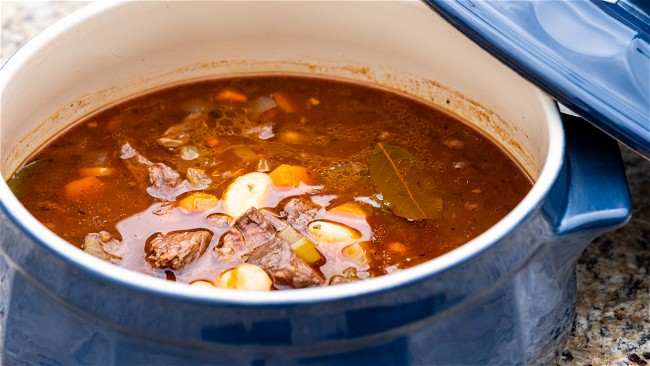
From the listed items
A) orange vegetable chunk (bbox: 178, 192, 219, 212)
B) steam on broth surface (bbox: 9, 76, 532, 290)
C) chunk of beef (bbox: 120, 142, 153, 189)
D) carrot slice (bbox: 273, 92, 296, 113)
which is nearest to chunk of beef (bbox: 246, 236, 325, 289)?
steam on broth surface (bbox: 9, 76, 532, 290)

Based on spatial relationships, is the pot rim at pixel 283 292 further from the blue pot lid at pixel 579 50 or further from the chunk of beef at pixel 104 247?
the chunk of beef at pixel 104 247

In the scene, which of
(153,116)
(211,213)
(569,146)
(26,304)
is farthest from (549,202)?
(153,116)

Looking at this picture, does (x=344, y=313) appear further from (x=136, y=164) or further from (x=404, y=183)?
(x=136, y=164)

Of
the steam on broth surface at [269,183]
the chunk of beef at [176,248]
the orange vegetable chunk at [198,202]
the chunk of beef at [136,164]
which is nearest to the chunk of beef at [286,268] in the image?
the steam on broth surface at [269,183]

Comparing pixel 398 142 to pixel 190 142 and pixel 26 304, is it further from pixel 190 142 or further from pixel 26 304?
pixel 26 304

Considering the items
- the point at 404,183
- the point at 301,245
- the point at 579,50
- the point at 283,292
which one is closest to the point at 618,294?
the point at 404,183

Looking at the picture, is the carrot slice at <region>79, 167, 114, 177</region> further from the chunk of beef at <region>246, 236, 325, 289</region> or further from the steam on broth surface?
the chunk of beef at <region>246, 236, 325, 289</region>
